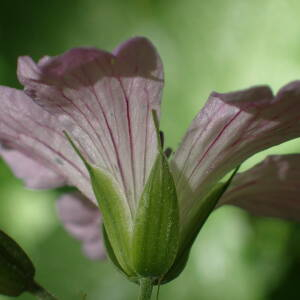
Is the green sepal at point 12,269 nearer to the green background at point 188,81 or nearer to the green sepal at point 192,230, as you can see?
the green sepal at point 192,230

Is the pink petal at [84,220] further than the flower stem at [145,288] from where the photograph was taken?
Yes

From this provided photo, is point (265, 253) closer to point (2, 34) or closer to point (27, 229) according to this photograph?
point (27, 229)

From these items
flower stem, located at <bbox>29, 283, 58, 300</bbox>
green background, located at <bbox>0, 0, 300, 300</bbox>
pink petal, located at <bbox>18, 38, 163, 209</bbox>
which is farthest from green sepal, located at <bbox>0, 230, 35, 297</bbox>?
green background, located at <bbox>0, 0, 300, 300</bbox>

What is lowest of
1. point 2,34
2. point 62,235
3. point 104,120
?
point 62,235

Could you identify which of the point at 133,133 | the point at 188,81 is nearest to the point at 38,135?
the point at 133,133

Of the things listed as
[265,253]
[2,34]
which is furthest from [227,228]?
[2,34]

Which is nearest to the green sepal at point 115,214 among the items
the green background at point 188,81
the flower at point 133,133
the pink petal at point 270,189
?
the flower at point 133,133
